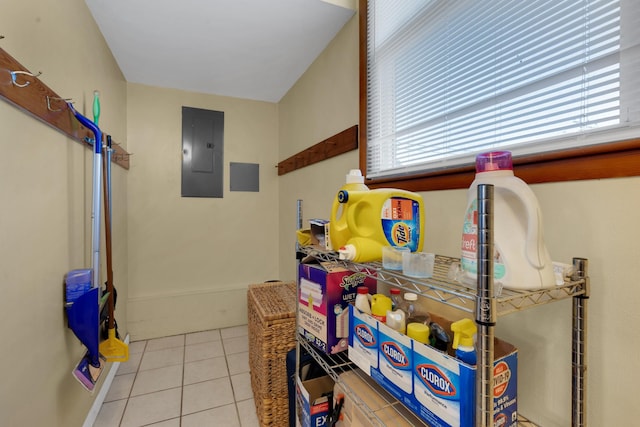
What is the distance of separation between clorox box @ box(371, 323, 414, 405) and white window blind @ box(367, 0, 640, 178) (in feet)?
2.14

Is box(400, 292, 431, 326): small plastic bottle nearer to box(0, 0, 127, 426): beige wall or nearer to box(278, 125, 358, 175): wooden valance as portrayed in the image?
box(278, 125, 358, 175): wooden valance

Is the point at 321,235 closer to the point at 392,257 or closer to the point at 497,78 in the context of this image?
the point at 392,257

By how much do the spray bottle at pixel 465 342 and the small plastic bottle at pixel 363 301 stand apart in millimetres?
332

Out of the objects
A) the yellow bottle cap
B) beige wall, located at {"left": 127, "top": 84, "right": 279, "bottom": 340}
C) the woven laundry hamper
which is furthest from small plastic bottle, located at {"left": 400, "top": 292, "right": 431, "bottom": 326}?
beige wall, located at {"left": 127, "top": 84, "right": 279, "bottom": 340}

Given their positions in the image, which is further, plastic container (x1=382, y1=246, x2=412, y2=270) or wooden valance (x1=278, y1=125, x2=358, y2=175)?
wooden valance (x1=278, y1=125, x2=358, y2=175)

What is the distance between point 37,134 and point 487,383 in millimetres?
1615

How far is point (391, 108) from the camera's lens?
1398 millimetres

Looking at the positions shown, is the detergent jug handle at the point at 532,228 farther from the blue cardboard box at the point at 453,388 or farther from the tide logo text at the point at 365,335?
the tide logo text at the point at 365,335

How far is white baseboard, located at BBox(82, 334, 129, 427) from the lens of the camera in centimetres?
157

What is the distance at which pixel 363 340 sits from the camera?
2.89 feet

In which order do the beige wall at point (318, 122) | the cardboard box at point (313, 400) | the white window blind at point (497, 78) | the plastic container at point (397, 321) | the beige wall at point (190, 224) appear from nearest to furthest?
1. the white window blind at point (497, 78)
2. the plastic container at point (397, 321)
3. the cardboard box at point (313, 400)
4. the beige wall at point (318, 122)
5. the beige wall at point (190, 224)

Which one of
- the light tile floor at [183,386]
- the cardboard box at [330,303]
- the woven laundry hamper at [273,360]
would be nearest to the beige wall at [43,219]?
the light tile floor at [183,386]

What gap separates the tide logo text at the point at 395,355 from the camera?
2.40 feet

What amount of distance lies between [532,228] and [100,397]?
2392mm
